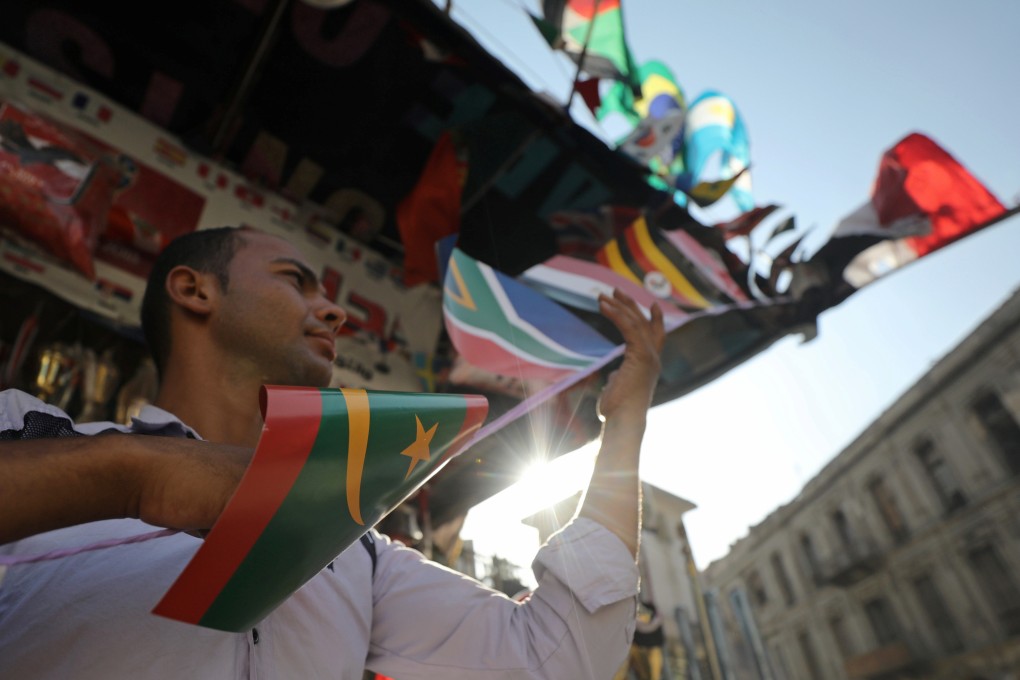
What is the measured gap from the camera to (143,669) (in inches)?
33.0

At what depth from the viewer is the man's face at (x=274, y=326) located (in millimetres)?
1439

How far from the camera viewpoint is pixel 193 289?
4.99 ft

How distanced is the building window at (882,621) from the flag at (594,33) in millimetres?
24284

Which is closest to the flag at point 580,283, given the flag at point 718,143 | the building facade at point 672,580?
the building facade at point 672,580

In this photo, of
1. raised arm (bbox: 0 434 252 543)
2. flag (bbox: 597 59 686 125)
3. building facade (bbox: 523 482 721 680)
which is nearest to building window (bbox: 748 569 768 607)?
building facade (bbox: 523 482 721 680)

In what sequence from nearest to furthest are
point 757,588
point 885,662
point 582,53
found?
point 582,53, point 885,662, point 757,588

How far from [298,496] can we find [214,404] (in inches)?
37.7

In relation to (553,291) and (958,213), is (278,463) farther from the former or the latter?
(958,213)

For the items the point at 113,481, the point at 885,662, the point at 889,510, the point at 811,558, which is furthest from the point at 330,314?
the point at 811,558

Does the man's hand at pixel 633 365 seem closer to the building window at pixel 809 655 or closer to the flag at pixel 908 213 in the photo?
the flag at pixel 908 213

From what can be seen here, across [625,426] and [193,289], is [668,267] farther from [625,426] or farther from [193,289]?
[193,289]

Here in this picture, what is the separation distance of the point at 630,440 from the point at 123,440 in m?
1.05

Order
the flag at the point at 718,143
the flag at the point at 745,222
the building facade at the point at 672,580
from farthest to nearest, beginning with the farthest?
the flag at the point at 718,143, the flag at the point at 745,222, the building facade at the point at 672,580

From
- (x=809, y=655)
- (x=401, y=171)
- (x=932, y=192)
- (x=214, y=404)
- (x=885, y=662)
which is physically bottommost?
(x=214, y=404)
